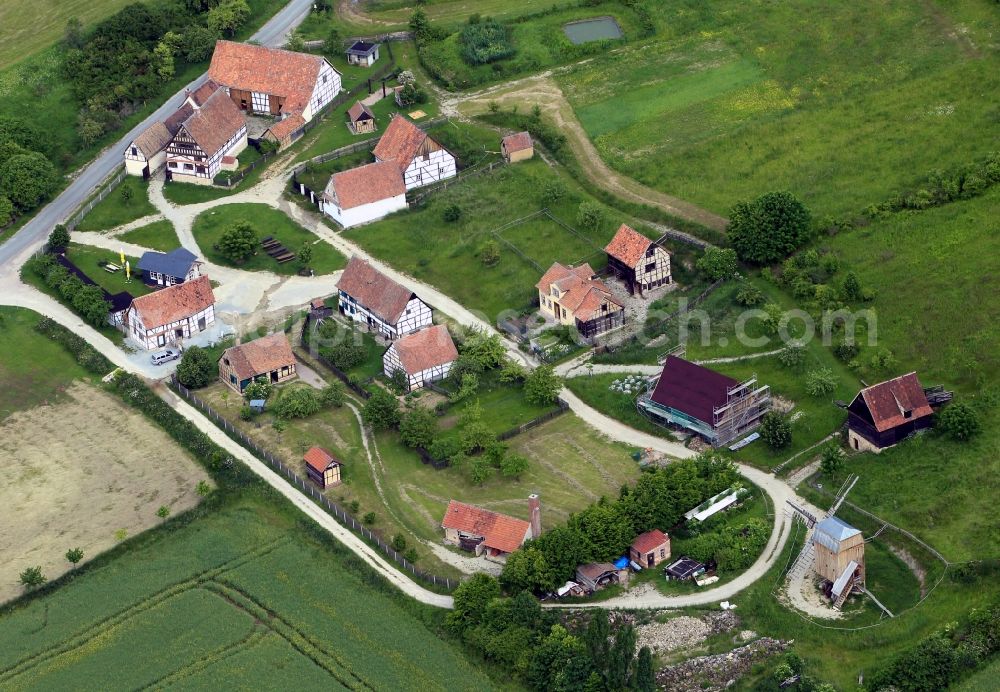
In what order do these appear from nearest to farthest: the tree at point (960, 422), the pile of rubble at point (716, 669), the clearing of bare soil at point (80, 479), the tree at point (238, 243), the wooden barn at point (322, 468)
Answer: the pile of rubble at point (716, 669), the tree at point (960, 422), the clearing of bare soil at point (80, 479), the wooden barn at point (322, 468), the tree at point (238, 243)

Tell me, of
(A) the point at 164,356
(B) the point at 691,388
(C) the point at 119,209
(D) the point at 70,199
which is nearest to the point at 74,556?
(A) the point at 164,356

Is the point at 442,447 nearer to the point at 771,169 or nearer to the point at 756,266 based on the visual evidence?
the point at 756,266

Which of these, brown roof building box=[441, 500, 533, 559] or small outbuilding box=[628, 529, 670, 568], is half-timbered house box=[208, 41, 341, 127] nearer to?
brown roof building box=[441, 500, 533, 559]

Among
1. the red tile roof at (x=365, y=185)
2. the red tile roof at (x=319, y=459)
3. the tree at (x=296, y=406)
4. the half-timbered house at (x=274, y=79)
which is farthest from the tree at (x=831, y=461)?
the half-timbered house at (x=274, y=79)

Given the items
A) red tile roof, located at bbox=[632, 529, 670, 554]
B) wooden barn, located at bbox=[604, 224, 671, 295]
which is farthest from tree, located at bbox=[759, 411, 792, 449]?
wooden barn, located at bbox=[604, 224, 671, 295]

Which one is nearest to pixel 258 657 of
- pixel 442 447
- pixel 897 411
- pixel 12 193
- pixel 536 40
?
pixel 442 447

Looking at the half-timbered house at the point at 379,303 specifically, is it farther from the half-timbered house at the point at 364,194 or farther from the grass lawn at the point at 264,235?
the half-timbered house at the point at 364,194

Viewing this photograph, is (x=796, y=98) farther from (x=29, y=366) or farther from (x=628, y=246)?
(x=29, y=366)
